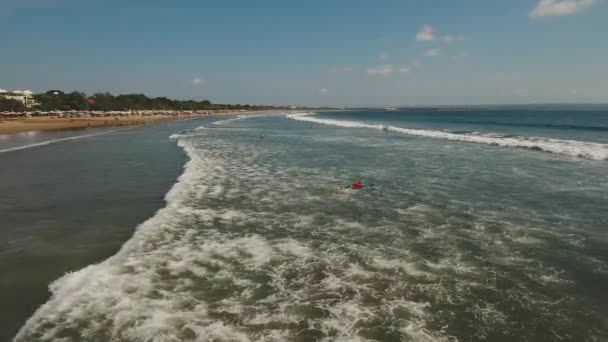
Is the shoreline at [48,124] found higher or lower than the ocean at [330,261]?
higher

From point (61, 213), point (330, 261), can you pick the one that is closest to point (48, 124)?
point (61, 213)

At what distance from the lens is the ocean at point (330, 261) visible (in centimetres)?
692

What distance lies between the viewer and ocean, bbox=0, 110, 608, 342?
22.7 ft

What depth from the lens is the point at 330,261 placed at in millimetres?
9789

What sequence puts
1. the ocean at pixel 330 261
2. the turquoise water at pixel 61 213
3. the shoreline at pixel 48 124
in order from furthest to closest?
the shoreline at pixel 48 124
the turquoise water at pixel 61 213
the ocean at pixel 330 261

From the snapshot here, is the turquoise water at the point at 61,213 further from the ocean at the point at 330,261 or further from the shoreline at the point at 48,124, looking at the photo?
the shoreline at the point at 48,124

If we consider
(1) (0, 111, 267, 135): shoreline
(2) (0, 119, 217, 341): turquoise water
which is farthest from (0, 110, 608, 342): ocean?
(1) (0, 111, 267, 135): shoreline

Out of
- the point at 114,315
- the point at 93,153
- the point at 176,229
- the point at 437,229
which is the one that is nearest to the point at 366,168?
Result: the point at 437,229

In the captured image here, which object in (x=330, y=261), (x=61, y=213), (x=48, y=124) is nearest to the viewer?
(x=330, y=261)

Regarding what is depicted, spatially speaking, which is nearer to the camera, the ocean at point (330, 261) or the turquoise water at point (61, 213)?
the ocean at point (330, 261)

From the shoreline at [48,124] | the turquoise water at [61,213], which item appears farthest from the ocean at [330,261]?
the shoreline at [48,124]

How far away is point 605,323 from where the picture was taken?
6.96 meters

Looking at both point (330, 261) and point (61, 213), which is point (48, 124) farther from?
point (330, 261)

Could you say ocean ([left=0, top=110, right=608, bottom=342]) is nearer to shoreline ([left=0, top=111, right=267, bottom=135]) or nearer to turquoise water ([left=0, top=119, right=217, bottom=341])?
turquoise water ([left=0, top=119, right=217, bottom=341])
